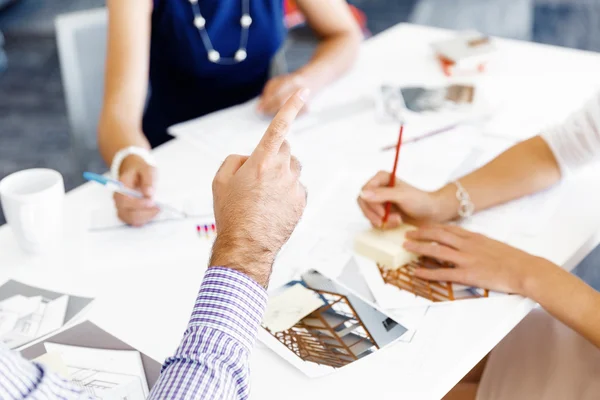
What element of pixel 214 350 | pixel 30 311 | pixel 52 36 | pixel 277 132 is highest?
pixel 277 132

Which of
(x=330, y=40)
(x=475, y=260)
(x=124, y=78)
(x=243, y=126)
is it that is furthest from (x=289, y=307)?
(x=330, y=40)

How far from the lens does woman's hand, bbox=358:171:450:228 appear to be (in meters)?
1.12

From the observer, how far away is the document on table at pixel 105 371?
843 mm

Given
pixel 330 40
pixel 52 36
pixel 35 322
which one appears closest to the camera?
pixel 35 322

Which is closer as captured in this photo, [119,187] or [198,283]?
[198,283]

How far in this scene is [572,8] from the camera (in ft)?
14.3

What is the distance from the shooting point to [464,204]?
1.17 m

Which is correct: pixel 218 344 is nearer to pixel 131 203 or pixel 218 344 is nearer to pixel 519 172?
pixel 131 203

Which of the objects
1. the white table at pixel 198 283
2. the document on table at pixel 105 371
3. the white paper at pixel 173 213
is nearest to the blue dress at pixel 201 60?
the white table at pixel 198 283

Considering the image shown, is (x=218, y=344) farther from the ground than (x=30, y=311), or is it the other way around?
(x=218, y=344)

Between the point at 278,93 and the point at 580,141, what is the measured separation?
2.02 feet

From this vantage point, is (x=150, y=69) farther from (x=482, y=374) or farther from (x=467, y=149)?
(x=482, y=374)

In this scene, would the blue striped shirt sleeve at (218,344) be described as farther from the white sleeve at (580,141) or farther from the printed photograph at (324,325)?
the white sleeve at (580,141)

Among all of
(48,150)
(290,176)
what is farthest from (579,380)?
(48,150)
